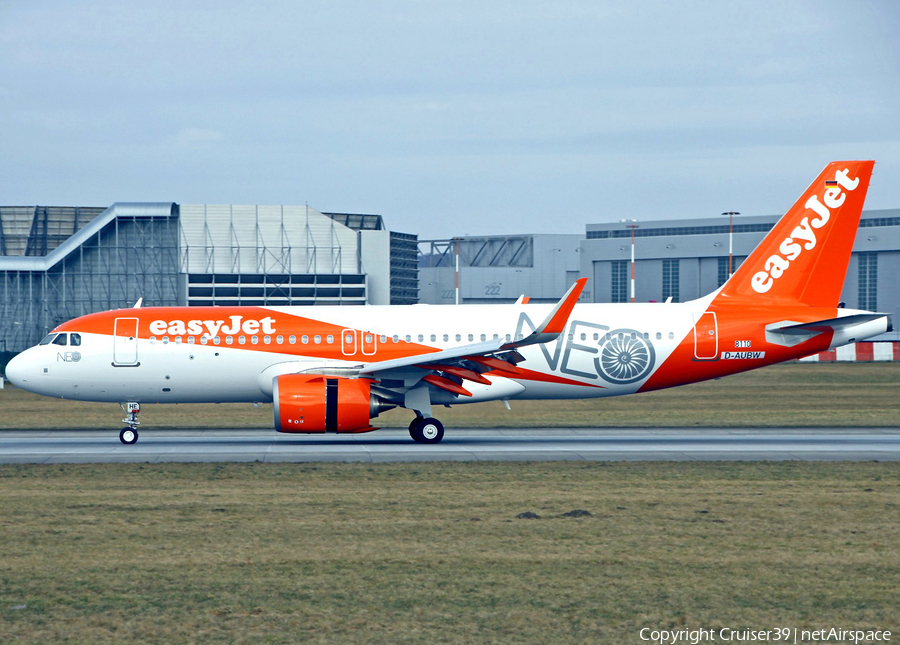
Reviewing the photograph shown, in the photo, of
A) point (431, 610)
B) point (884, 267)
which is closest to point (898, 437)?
point (431, 610)

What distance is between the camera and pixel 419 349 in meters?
28.7

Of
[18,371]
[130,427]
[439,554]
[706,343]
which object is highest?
[706,343]

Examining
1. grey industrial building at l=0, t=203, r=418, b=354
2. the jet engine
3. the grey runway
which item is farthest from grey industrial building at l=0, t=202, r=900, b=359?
the jet engine

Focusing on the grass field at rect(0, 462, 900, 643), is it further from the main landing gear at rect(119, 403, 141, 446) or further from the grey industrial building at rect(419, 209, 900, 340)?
the grey industrial building at rect(419, 209, 900, 340)

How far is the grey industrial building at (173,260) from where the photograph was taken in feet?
299

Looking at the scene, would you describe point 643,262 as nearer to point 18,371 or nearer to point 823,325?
point 823,325

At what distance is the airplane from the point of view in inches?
1109

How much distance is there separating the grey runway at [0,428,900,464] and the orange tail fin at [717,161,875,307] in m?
4.42

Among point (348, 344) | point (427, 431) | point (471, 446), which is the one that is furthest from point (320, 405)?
point (471, 446)

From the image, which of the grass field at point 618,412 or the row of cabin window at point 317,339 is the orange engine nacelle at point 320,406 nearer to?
the row of cabin window at point 317,339

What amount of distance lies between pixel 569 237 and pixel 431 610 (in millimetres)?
116996

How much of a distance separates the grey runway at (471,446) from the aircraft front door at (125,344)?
94.0 inches

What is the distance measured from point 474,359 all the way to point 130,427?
10.3 metres

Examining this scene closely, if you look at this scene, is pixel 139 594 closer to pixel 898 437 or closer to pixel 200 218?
pixel 898 437
